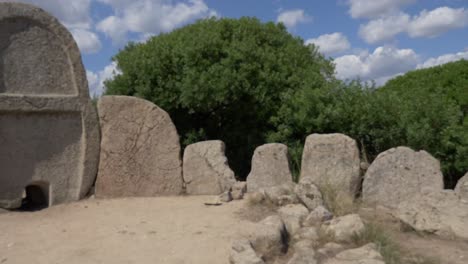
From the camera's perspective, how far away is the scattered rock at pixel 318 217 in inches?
213

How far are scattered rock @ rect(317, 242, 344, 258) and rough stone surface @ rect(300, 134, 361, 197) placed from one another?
196cm

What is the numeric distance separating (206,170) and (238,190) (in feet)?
2.34

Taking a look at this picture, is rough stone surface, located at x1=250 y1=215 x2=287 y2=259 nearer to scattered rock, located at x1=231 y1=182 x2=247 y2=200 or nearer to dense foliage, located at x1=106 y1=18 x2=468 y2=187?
scattered rock, located at x1=231 y1=182 x2=247 y2=200

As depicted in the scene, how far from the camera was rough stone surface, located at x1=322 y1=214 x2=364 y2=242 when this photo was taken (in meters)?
4.98

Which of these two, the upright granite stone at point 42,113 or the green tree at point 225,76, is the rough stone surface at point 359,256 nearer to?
the upright granite stone at point 42,113

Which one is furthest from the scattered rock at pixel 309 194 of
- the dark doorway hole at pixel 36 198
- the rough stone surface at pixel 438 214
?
the dark doorway hole at pixel 36 198

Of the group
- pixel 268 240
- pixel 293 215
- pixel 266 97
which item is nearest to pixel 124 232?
pixel 268 240

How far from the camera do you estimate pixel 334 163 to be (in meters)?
7.00

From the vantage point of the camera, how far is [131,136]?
7746mm

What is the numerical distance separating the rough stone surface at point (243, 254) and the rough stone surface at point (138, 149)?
123 inches

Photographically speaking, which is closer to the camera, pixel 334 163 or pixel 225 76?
pixel 334 163

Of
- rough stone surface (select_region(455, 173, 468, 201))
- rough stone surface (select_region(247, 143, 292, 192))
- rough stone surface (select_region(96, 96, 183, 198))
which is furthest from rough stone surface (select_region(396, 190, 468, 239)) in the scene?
rough stone surface (select_region(96, 96, 183, 198))

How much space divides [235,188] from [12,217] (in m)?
2.82

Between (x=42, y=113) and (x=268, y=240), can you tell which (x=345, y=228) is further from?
(x=42, y=113)
